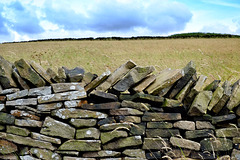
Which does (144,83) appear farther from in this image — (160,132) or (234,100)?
(234,100)

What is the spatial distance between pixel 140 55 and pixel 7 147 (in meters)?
15.7

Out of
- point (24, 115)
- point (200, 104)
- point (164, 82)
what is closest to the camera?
point (200, 104)

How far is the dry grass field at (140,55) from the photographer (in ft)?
52.1

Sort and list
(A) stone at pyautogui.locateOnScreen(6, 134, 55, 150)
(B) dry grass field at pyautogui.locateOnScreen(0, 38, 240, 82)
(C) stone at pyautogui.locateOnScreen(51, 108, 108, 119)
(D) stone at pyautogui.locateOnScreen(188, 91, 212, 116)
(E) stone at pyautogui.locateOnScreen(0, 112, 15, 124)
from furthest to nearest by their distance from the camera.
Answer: (B) dry grass field at pyautogui.locateOnScreen(0, 38, 240, 82)
(E) stone at pyautogui.locateOnScreen(0, 112, 15, 124)
(A) stone at pyautogui.locateOnScreen(6, 134, 55, 150)
(C) stone at pyautogui.locateOnScreen(51, 108, 108, 119)
(D) stone at pyautogui.locateOnScreen(188, 91, 212, 116)

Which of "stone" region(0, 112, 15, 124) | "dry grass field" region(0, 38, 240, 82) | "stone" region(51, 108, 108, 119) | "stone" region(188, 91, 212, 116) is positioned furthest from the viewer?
"dry grass field" region(0, 38, 240, 82)

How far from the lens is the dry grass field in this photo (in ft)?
52.1

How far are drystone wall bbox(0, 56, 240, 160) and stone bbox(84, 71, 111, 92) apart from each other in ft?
0.07

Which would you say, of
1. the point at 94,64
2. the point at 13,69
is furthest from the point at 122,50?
the point at 13,69

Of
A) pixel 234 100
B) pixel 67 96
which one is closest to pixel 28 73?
pixel 67 96

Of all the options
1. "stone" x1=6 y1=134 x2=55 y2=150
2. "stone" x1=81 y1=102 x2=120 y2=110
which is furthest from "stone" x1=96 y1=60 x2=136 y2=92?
"stone" x1=6 y1=134 x2=55 y2=150

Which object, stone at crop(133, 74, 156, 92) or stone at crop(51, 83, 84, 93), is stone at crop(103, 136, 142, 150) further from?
stone at crop(51, 83, 84, 93)

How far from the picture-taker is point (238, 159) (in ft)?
14.5

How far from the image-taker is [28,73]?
427cm

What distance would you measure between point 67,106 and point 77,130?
480 mm
